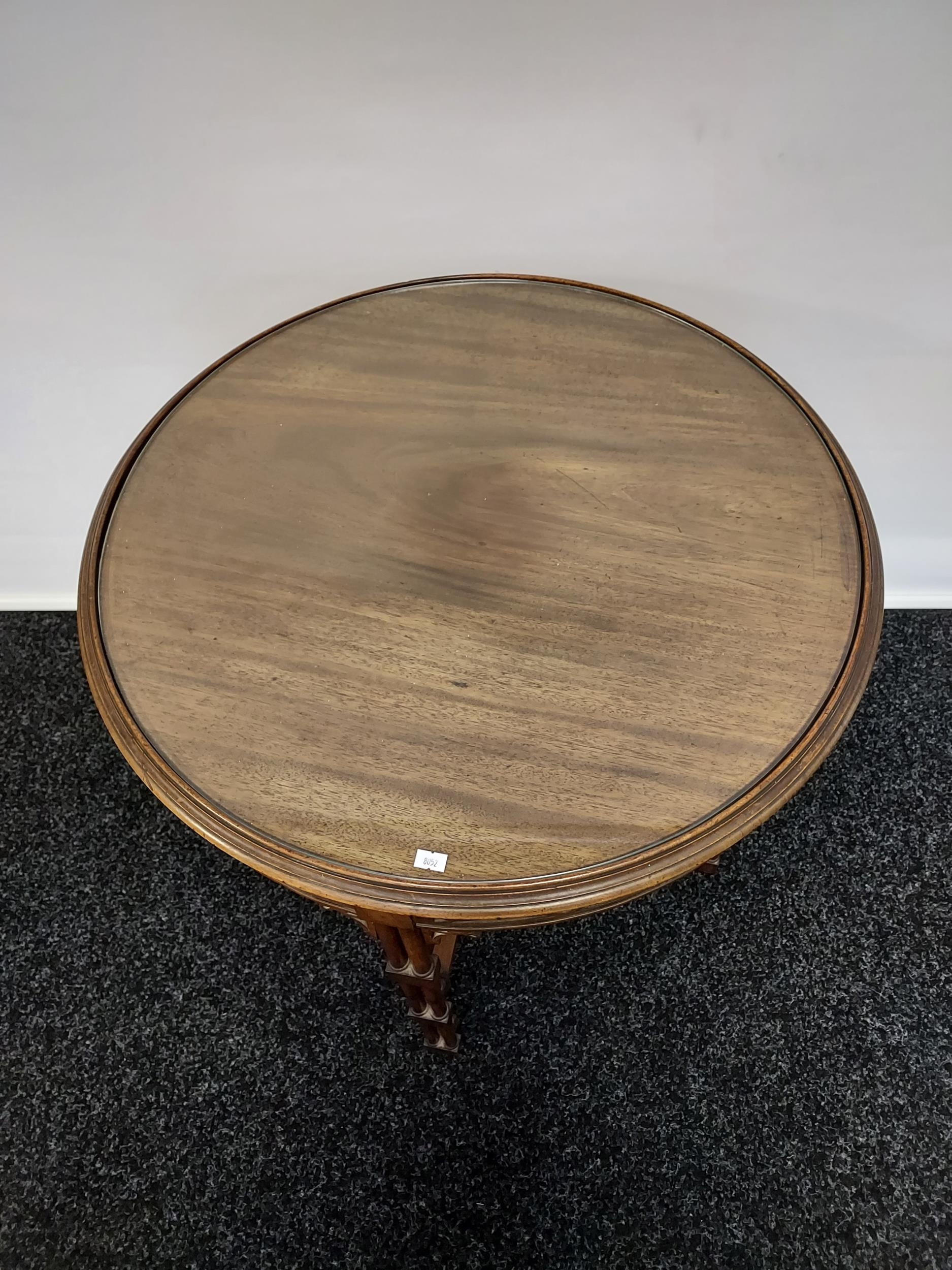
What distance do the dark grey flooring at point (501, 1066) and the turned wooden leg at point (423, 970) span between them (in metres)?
0.06

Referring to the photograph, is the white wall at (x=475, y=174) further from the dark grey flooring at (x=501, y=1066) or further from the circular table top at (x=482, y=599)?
the dark grey flooring at (x=501, y=1066)

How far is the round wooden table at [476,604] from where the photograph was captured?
0.60m

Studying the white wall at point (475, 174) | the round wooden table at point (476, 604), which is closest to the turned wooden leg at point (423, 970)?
the round wooden table at point (476, 604)

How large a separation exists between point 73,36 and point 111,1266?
3.80 ft

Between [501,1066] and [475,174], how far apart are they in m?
0.93

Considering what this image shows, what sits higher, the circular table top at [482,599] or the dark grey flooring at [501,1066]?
the circular table top at [482,599]

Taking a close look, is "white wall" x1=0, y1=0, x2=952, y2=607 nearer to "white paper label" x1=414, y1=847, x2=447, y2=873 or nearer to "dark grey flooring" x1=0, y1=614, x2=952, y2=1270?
"dark grey flooring" x1=0, y1=614, x2=952, y2=1270

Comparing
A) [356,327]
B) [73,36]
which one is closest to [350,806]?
[356,327]

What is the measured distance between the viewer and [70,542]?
1273 millimetres

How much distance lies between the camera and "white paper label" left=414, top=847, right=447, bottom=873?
1.90 feet

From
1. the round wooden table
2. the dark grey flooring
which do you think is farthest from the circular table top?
the dark grey flooring

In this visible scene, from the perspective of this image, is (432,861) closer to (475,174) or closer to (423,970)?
(423,970)

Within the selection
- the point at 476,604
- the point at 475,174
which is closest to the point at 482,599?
the point at 476,604

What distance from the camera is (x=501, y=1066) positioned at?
0.93m
